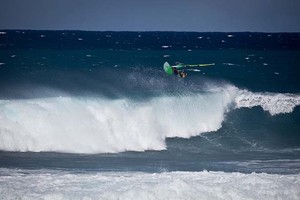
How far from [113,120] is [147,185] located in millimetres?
4370

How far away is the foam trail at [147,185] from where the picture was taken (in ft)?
18.2

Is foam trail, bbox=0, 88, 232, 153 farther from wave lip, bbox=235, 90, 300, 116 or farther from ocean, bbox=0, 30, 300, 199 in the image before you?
wave lip, bbox=235, 90, 300, 116

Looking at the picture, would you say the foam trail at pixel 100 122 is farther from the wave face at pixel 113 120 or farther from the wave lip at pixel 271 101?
the wave lip at pixel 271 101

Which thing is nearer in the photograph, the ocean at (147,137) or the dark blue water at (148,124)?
the ocean at (147,137)

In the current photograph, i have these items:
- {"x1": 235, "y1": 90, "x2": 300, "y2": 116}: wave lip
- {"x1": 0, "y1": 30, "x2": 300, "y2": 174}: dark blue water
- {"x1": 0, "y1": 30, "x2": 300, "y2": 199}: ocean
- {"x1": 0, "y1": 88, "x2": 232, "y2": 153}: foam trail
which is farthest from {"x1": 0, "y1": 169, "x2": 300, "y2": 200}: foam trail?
{"x1": 235, "y1": 90, "x2": 300, "y2": 116}: wave lip

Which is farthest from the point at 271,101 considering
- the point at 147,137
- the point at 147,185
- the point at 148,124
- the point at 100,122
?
the point at 147,185

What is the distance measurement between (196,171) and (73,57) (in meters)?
18.0

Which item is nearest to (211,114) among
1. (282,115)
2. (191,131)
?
(191,131)

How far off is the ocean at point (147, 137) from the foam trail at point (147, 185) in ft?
0.05

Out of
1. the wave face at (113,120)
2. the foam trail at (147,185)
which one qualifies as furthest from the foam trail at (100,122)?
the foam trail at (147,185)

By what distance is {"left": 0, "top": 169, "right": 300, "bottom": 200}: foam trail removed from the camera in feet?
18.2

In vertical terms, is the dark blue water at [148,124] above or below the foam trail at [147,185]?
above

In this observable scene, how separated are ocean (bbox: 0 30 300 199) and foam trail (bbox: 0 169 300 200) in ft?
0.05

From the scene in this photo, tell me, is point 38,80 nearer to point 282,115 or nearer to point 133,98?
point 133,98
